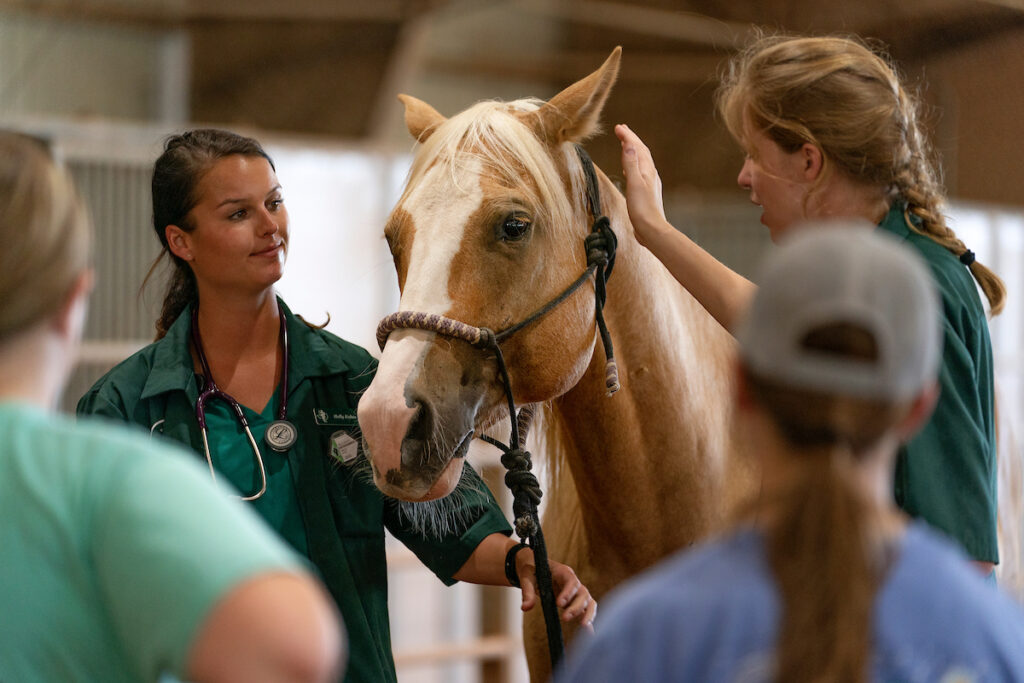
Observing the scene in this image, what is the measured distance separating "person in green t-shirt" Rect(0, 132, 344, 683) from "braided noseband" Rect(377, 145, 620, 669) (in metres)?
0.69

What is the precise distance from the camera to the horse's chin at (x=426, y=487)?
143 cm

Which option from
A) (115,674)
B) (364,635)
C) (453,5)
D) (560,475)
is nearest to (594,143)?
(453,5)

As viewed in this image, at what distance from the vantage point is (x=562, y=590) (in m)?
1.51

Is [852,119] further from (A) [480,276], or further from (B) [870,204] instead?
(A) [480,276]

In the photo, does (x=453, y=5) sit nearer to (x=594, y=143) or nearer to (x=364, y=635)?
(x=594, y=143)

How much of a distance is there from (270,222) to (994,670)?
127cm

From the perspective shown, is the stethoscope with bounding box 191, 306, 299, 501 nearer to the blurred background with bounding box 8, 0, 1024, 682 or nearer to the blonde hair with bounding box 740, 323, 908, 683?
the blonde hair with bounding box 740, 323, 908, 683

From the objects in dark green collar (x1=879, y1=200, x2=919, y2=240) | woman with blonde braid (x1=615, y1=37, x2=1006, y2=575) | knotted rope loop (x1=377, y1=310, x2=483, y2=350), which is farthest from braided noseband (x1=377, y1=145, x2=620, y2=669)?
dark green collar (x1=879, y1=200, x2=919, y2=240)

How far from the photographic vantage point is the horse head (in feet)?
4.67

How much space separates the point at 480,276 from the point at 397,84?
5.66 metres

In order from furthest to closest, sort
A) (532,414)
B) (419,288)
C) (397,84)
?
(397,84) < (532,414) < (419,288)

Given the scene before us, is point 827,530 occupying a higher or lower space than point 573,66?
lower

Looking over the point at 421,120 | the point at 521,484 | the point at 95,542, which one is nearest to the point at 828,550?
the point at 95,542

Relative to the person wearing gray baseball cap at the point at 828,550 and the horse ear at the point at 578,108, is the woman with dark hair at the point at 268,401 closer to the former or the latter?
the horse ear at the point at 578,108
